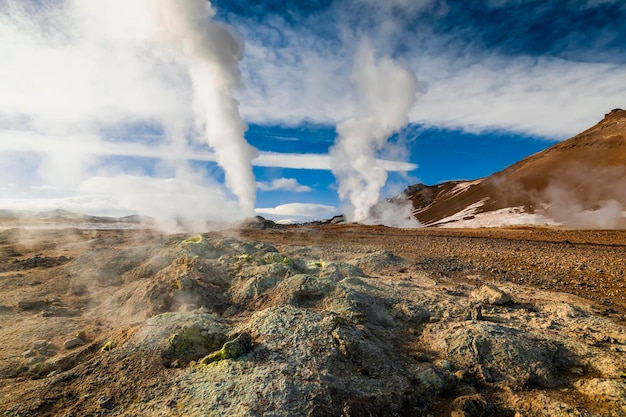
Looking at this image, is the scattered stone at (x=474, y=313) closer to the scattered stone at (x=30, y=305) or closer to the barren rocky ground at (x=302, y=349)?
the barren rocky ground at (x=302, y=349)

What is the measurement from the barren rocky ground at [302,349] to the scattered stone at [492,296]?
2.3 inches

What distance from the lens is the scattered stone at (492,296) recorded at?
10.8 m

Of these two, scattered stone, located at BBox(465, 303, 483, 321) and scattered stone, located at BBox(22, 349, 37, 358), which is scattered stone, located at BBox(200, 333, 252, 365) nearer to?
scattered stone, located at BBox(22, 349, 37, 358)

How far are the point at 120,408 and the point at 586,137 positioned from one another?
104727 millimetres

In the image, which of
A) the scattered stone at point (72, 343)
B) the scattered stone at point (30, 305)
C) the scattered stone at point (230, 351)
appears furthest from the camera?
the scattered stone at point (30, 305)

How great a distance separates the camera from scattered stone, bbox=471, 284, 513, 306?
1083 cm

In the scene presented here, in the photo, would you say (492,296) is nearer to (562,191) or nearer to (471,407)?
(471,407)

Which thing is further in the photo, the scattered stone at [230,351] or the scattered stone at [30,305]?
the scattered stone at [30,305]

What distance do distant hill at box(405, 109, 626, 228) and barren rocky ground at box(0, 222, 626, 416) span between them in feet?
152

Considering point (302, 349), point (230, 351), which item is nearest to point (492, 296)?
point (302, 349)

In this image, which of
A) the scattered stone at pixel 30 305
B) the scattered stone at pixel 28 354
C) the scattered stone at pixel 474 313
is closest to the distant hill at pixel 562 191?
the scattered stone at pixel 474 313

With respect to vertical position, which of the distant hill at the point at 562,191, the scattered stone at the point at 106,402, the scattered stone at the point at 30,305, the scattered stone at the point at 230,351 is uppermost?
the distant hill at the point at 562,191

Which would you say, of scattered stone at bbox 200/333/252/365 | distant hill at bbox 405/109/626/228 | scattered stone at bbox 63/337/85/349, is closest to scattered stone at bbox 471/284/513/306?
scattered stone at bbox 200/333/252/365

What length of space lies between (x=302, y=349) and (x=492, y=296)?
7.80 metres
